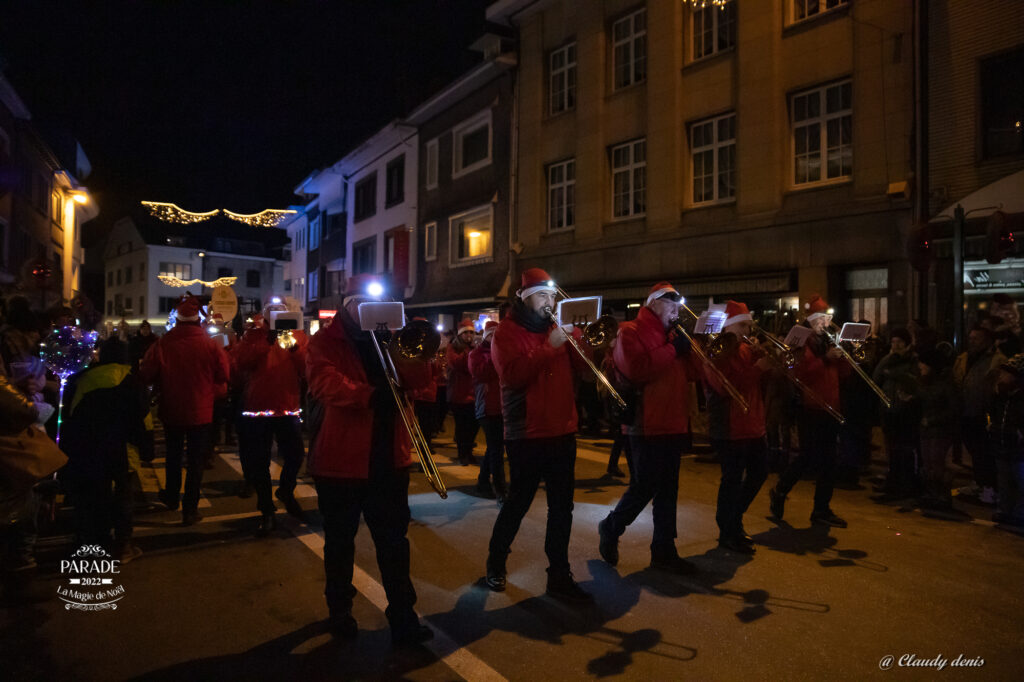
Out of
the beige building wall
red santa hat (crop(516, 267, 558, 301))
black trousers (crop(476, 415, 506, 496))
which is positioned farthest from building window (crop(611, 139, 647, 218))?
red santa hat (crop(516, 267, 558, 301))

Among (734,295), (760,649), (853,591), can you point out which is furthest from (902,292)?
(760,649)

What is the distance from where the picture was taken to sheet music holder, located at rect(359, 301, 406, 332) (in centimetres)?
377

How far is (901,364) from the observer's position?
846 centimetres

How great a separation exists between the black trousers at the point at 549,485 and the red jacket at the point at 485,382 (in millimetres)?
2337

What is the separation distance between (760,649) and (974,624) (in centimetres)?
148

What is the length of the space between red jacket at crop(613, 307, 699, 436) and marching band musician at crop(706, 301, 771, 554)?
26.8 inches

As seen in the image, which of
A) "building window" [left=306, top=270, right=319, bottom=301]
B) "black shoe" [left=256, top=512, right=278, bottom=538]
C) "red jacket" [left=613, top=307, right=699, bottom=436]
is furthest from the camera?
"building window" [left=306, top=270, right=319, bottom=301]

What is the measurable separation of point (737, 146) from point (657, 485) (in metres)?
12.1

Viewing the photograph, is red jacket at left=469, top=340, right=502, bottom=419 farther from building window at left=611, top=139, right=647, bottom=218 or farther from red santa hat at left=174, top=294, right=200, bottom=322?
building window at left=611, top=139, right=647, bottom=218

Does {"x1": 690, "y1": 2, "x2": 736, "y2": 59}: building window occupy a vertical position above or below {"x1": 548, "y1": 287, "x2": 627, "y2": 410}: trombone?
above

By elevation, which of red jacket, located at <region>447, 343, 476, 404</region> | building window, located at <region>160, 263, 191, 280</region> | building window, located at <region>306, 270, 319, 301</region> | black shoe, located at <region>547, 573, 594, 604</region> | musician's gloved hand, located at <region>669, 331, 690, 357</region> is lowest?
black shoe, located at <region>547, 573, 594, 604</region>

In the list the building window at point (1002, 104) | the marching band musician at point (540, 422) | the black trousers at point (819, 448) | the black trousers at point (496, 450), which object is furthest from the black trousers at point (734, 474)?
the building window at point (1002, 104)

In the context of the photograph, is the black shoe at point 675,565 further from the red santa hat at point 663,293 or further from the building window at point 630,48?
the building window at point 630,48

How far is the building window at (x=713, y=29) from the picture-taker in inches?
618
